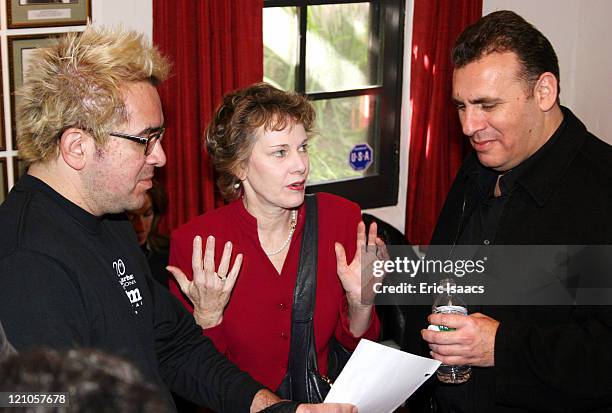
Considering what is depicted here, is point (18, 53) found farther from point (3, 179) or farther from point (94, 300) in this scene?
point (94, 300)

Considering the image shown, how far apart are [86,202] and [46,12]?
199 cm

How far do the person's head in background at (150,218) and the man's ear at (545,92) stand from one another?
2039mm

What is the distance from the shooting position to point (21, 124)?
→ 1958mm

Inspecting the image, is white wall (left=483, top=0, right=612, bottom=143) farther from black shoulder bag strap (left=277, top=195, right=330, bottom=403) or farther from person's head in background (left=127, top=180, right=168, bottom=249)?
black shoulder bag strap (left=277, top=195, right=330, bottom=403)

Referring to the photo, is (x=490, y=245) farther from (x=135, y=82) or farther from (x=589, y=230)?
(x=135, y=82)

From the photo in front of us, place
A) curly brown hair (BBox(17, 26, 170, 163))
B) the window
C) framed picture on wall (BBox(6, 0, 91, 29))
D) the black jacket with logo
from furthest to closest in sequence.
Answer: the window, framed picture on wall (BBox(6, 0, 91, 29)), curly brown hair (BBox(17, 26, 170, 163)), the black jacket with logo

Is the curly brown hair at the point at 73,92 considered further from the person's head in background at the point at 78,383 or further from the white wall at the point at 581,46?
the white wall at the point at 581,46

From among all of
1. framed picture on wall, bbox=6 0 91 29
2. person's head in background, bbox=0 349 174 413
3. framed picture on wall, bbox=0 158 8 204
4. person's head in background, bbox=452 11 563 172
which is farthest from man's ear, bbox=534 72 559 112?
framed picture on wall, bbox=0 158 8 204

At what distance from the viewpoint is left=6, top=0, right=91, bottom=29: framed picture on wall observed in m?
3.54

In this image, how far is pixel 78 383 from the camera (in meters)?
0.74

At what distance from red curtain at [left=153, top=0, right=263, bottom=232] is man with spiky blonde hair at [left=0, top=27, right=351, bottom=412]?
171cm

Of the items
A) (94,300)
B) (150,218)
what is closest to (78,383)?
(94,300)

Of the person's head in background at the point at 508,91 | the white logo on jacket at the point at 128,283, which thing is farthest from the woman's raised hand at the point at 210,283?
the person's head in background at the point at 508,91

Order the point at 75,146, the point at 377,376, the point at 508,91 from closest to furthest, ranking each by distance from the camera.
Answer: the point at 75,146 < the point at 377,376 < the point at 508,91
